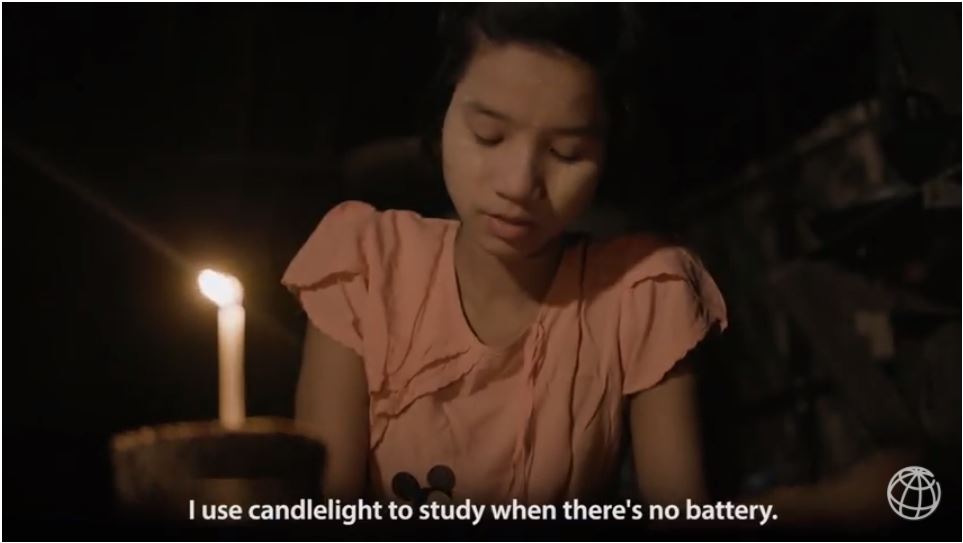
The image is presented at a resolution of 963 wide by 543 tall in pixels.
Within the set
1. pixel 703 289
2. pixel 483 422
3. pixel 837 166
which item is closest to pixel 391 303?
pixel 483 422

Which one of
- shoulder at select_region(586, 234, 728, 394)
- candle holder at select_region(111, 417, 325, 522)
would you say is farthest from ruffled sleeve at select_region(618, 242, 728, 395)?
candle holder at select_region(111, 417, 325, 522)

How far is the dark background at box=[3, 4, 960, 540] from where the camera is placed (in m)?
0.88

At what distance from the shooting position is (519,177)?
833 mm

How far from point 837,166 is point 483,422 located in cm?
35

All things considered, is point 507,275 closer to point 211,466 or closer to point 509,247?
point 509,247

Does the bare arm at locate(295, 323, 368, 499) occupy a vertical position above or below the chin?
below

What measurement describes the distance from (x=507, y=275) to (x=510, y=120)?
0.39 feet

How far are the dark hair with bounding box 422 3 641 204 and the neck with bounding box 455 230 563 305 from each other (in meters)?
0.07

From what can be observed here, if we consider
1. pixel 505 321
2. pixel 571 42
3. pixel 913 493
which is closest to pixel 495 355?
pixel 505 321

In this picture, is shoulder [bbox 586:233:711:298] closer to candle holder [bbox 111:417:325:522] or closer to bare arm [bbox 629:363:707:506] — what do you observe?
bare arm [bbox 629:363:707:506]

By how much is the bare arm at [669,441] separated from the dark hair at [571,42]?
0.16 metres

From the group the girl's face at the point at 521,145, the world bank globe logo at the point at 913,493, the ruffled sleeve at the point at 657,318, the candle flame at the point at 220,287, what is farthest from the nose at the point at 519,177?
the world bank globe logo at the point at 913,493

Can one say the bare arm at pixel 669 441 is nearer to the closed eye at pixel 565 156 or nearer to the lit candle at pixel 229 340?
the closed eye at pixel 565 156

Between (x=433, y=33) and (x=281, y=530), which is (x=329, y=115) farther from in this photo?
(x=281, y=530)
